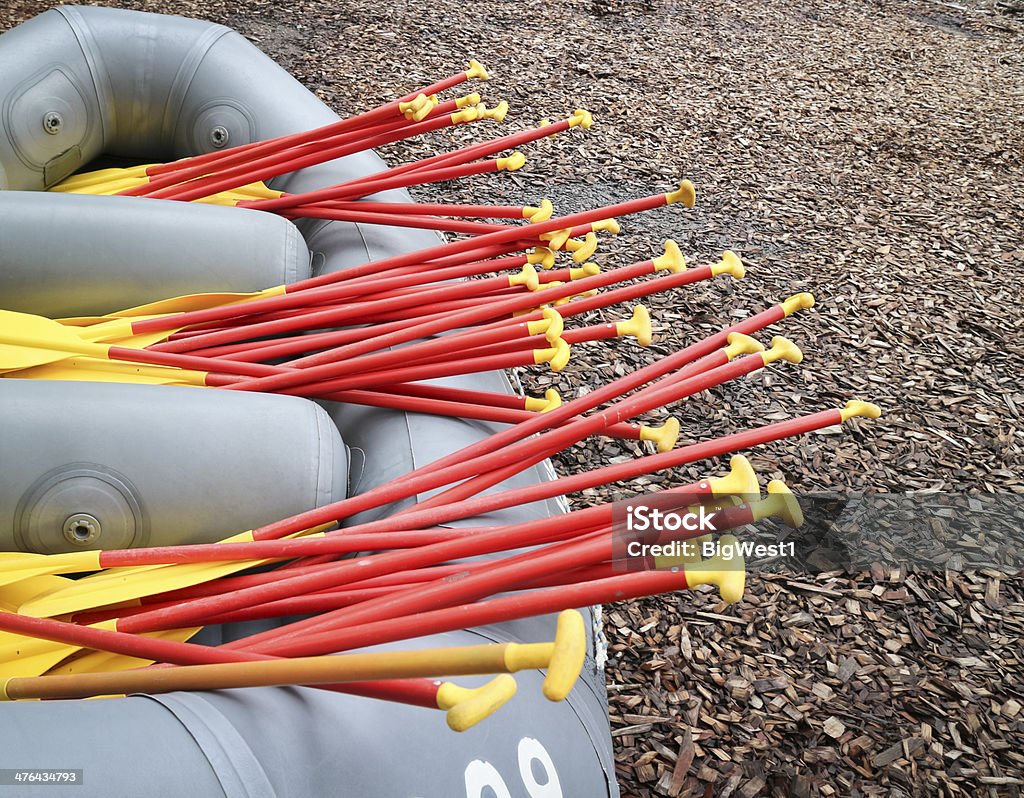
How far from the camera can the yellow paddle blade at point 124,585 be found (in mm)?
905

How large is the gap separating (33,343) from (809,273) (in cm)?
197

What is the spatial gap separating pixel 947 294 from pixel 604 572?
198 cm

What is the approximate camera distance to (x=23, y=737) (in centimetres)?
65

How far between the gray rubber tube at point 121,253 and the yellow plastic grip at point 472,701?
38.4 inches

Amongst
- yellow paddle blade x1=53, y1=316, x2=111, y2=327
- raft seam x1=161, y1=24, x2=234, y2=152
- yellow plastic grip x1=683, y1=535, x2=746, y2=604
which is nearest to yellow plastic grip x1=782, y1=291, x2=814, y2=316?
yellow plastic grip x1=683, y1=535, x2=746, y2=604

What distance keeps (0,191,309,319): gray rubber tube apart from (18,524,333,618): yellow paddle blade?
1.78 ft

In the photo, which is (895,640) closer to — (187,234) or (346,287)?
(346,287)

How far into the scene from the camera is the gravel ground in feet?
→ 4.51

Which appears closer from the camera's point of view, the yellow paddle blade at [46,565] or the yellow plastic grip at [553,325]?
the yellow paddle blade at [46,565]

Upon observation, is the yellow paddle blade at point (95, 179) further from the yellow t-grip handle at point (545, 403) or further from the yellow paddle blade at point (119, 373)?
the yellow t-grip handle at point (545, 403)

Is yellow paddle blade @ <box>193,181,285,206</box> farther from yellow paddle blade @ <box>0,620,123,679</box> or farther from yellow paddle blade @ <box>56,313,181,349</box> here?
yellow paddle blade @ <box>0,620,123,679</box>

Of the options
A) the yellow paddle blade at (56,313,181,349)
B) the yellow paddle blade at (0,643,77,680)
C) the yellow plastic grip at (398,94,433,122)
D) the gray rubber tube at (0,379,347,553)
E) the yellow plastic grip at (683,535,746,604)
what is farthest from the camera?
the yellow plastic grip at (398,94,433,122)

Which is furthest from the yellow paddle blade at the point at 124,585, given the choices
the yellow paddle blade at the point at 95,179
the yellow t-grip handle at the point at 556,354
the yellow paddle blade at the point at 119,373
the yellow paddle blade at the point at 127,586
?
the yellow paddle blade at the point at 95,179

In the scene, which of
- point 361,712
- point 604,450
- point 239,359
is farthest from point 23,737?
point 604,450
